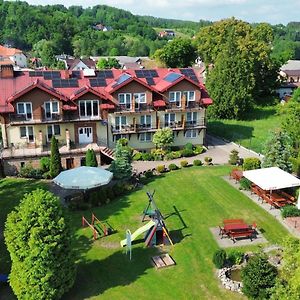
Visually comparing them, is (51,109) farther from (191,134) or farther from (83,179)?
(191,134)

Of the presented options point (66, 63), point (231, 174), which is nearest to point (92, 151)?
point (231, 174)

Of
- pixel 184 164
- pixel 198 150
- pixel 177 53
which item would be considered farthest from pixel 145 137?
pixel 177 53

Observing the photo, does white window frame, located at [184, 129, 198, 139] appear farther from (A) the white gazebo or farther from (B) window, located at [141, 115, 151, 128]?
(A) the white gazebo

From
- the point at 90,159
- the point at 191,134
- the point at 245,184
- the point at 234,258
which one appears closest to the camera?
the point at 234,258

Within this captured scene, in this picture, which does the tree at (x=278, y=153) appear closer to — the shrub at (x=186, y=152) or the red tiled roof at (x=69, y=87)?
the shrub at (x=186, y=152)

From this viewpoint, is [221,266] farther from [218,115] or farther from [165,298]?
[218,115]

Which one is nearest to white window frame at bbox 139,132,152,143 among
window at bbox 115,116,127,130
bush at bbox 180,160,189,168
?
window at bbox 115,116,127,130
